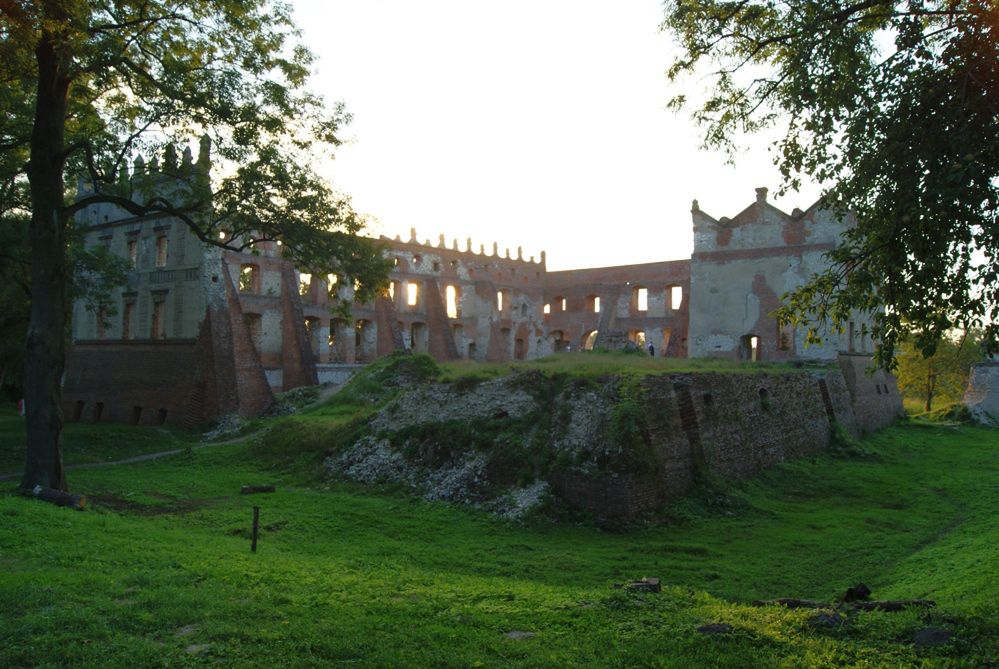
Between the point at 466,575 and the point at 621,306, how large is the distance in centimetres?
3084

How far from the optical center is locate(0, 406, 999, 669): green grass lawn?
523cm

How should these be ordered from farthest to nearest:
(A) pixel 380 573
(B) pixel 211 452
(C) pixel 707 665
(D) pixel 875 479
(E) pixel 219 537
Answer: (B) pixel 211 452 < (D) pixel 875 479 < (E) pixel 219 537 < (A) pixel 380 573 < (C) pixel 707 665

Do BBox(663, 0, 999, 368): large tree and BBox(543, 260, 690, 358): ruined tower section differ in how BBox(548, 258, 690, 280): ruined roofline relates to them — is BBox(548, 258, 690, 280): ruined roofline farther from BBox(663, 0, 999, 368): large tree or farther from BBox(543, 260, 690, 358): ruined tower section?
BBox(663, 0, 999, 368): large tree

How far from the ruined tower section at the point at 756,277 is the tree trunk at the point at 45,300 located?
68.9ft

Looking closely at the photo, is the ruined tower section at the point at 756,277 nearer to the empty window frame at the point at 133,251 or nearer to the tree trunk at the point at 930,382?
the tree trunk at the point at 930,382

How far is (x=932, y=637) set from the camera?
5.25 metres

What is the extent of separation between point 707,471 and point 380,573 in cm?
738

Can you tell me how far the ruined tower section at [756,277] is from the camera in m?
26.0

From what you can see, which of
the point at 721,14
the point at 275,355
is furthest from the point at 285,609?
the point at 275,355

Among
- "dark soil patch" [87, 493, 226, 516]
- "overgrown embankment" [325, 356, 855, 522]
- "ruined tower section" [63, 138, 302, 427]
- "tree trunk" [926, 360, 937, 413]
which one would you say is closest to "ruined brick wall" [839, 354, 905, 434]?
"overgrown embankment" [325, 356, 855, 522]

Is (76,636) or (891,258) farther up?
(891,258)

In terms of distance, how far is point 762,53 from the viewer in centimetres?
891

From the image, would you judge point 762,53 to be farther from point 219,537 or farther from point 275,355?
point 275,355

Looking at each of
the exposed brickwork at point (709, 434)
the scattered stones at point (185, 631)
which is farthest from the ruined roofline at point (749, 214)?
the scattered stones at point (185, 631)
